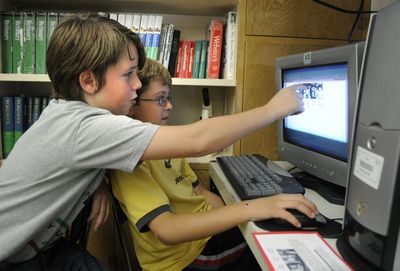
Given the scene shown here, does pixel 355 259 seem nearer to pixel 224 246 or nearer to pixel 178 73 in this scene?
pixel 224 246

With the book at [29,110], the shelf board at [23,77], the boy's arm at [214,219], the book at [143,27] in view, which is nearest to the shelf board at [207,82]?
the book at [143,27]

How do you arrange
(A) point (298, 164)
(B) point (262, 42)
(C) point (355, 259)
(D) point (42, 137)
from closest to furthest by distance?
1. (C) point (355, 259)
2. (D) point (42, 137)
3. (A) point (298, 164)
4. (B) point (262, 42)

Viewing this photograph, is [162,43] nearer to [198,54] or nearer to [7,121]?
[198,54]

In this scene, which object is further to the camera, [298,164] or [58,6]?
[58,6]

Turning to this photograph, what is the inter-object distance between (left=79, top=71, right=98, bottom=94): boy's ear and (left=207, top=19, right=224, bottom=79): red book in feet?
2.84

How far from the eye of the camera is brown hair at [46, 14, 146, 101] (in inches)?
33.7

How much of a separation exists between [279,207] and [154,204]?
0.30 m

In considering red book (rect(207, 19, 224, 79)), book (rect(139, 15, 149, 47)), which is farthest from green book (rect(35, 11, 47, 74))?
red book (rect(207, 19, 224, 79))

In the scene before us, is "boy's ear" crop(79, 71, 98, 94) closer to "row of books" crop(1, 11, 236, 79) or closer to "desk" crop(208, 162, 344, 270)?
"desk" crop(208, 162, 344, 270)

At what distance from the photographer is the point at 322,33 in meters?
1.58

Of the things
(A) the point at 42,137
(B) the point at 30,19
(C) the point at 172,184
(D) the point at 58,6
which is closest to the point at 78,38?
(A) the point at 42,137

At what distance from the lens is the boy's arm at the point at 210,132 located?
2.51ft

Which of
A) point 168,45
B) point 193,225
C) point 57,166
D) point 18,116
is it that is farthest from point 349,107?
point 18,116

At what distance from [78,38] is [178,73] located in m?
0.84
